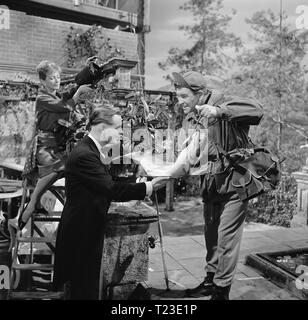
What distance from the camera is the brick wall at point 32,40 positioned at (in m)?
10.6

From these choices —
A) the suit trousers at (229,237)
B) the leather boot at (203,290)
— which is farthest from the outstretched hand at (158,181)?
the leather boot at (203,290)

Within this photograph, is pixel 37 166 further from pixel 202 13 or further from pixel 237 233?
pixel 202 13

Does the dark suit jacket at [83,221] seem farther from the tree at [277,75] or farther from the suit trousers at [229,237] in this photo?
the tree at [277,75]

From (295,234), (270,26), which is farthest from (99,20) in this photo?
(295,234)

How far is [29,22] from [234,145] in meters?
9.24

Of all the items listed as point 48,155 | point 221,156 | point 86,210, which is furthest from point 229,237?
point 48,155

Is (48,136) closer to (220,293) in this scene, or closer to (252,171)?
(252,171)

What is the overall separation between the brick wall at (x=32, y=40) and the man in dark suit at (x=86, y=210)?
8317 mm

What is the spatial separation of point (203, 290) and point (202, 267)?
2.81ft

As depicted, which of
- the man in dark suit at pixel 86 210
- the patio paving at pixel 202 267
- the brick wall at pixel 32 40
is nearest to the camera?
the man in dark suit at pixel 86 210

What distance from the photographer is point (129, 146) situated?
361 cm

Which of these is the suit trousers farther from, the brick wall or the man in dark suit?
the brick wall
